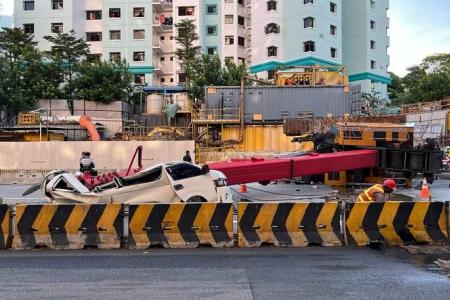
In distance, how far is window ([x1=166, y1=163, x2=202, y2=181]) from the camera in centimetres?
1046

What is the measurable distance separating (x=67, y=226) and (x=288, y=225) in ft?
12.2

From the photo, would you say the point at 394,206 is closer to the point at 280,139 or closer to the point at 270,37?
the point at 280,139

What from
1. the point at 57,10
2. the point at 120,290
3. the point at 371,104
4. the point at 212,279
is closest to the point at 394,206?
the point at 212,279

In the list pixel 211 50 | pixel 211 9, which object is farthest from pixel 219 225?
pixel 211 9

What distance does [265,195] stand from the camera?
16.9 m

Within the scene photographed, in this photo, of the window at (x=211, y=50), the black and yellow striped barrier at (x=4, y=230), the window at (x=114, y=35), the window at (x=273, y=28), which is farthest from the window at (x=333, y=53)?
the black and yellow striped barrier at (x=4, y=230)

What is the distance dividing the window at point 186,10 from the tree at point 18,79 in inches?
819

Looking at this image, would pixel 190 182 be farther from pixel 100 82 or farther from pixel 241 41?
pixel 241 41

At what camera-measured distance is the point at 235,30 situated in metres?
67.0

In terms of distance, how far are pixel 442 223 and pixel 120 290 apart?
18.5 feet

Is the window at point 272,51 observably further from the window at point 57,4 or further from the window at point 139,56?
the window at point 57,4

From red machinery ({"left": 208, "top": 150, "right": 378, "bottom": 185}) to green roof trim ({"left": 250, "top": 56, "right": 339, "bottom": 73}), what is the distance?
4455 centimetres

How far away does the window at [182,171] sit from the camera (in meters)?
10.5

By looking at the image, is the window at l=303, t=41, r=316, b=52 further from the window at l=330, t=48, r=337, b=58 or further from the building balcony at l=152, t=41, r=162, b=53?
the building balcony at l=152, t=41, r=162, b=53
